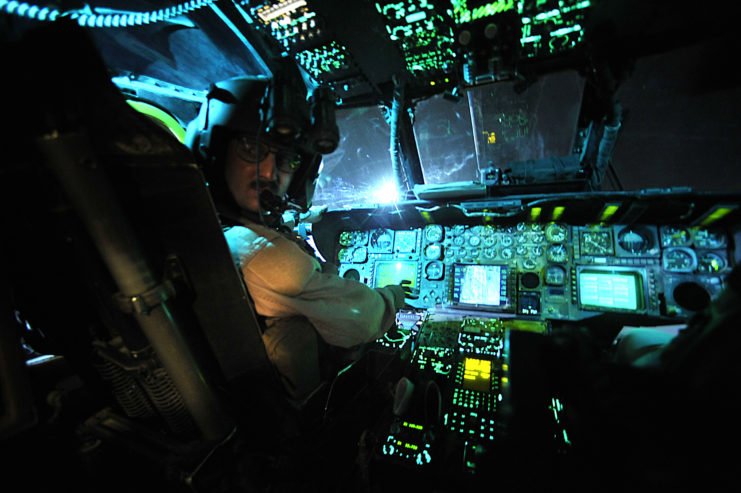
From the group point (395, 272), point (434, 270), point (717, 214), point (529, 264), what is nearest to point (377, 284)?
point (395, 272)

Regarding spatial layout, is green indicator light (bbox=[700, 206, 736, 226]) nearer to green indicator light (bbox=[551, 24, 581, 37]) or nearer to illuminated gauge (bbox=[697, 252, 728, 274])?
illuminated gauge (bbox=[697, 252, 728, 274])

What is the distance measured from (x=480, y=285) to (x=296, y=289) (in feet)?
6.46

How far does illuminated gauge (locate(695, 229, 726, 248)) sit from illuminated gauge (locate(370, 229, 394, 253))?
2.52 metres

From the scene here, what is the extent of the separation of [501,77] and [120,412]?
2999mm

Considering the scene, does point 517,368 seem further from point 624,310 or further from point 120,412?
point 624,310

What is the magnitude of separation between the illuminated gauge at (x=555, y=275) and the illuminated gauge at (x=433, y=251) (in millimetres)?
981

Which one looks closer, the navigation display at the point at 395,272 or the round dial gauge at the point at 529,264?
the round dial gauge at the point at 529,264

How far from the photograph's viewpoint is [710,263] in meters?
1.95

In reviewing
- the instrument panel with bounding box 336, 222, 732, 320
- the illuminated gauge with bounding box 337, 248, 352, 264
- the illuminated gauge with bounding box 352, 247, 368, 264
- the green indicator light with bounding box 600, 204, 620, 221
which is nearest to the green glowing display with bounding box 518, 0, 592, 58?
the green indicator light with bounding box 600, 204, 620, 221

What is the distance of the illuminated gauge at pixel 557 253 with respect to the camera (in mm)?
2332

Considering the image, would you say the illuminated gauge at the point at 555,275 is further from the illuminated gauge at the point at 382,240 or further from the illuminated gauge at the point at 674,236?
the illuminated gauge at the point at 382,240

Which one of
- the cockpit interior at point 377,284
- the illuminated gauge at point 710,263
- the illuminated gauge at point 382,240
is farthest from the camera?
the illuminated gauge at point 382,240

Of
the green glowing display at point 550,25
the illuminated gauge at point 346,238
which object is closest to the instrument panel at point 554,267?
the illuminated gauge at point 346,238

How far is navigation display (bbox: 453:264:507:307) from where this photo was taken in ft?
7.97
